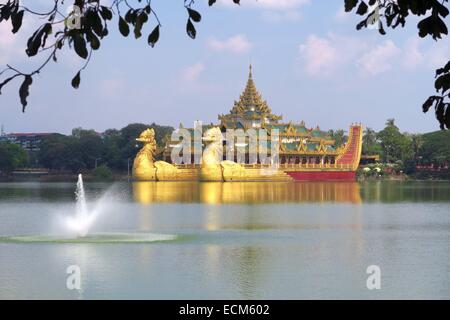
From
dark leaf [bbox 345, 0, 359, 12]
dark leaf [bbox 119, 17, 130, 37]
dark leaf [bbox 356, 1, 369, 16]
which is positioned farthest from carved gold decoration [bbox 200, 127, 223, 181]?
dark leaf [bbox 119, 17, 130, 37]

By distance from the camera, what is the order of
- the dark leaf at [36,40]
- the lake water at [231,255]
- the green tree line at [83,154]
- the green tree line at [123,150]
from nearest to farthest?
the dark leaf at [36,40]
the lake water at [231,255]
the green tree line at [123,150]
the green tree line at [83,154]

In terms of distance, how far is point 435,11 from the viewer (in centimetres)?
482

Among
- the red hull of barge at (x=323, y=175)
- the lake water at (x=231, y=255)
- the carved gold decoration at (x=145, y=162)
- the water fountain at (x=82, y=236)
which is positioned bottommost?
the lake water at (x=231, y=255)

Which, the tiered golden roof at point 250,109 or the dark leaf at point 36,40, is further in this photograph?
the tiered golden roof at point 250,109

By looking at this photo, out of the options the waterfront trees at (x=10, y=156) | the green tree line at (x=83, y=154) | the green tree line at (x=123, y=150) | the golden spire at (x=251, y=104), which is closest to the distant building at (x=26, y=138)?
the green tree line at (x=123, y=150)

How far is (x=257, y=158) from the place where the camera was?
7562 cm

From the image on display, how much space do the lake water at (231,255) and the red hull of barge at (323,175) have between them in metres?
43.1

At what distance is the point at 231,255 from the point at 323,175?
198 ft

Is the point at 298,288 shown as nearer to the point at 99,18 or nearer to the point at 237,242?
the point at 237,242

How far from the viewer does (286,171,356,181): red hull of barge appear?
76375 mm

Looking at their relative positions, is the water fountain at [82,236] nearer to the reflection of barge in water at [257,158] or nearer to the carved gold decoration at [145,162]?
the reflection of barge in water at [257,158]

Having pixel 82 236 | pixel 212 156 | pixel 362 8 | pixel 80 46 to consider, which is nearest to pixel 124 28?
pixel 80 46

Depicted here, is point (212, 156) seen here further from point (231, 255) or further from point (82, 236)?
point (231, 255)

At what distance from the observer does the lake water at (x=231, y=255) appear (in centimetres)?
1424
